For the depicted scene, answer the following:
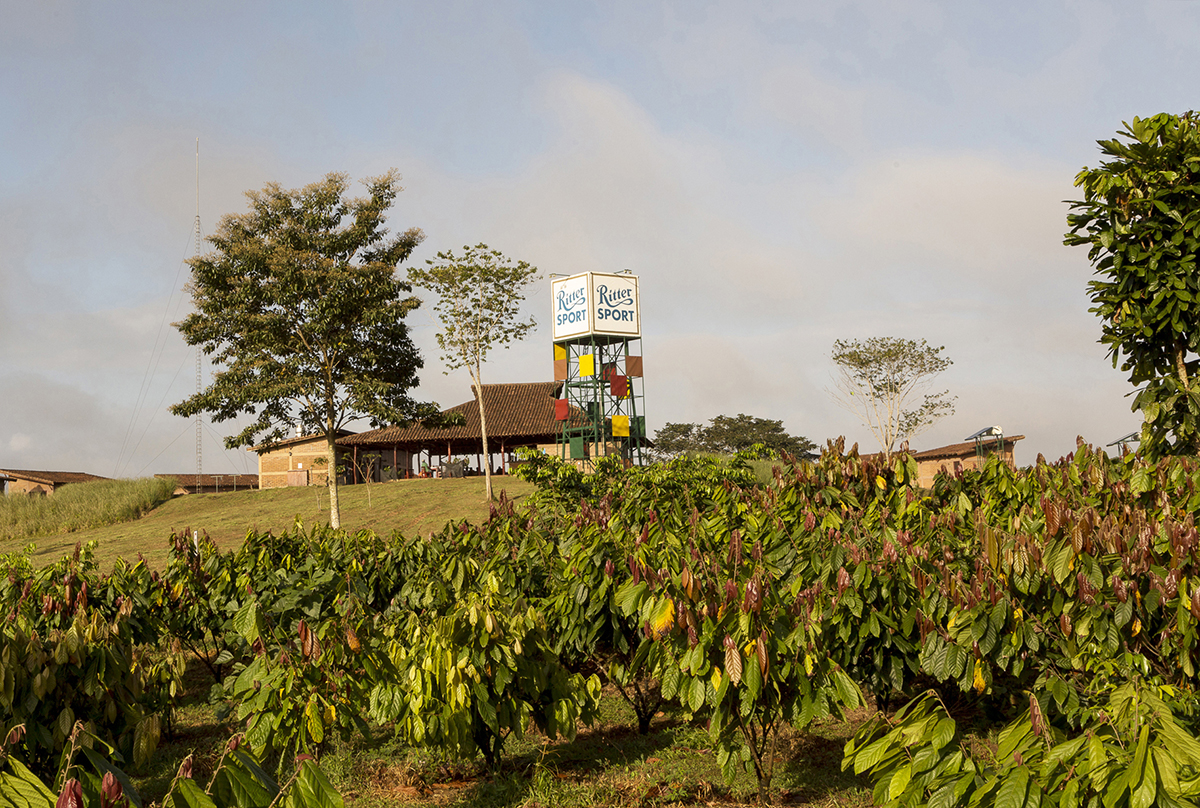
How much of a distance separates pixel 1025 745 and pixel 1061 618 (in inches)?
77.3

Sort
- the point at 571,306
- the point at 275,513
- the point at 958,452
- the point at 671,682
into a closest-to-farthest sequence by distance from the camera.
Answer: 1. the point at 671,682
2. the point at 275,513
3. the point at 571,306
4. the point at 958,452

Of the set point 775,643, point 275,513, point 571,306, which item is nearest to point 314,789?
point 775,643

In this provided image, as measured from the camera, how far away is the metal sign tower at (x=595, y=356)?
34.4 m

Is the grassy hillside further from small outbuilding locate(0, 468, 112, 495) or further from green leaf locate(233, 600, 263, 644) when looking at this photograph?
green leaf locate(233, 600, 263, 644)

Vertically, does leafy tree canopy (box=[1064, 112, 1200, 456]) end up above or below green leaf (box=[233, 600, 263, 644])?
above

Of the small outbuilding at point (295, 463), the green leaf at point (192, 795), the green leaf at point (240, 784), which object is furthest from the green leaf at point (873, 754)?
the small outbuilding at point (295, 463)

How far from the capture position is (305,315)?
2484 centimetres

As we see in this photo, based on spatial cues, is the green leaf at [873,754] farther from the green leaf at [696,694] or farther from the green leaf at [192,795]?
the green leaf at [192,795]

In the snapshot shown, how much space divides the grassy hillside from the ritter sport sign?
6.77 metres

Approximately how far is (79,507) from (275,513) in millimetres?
8225

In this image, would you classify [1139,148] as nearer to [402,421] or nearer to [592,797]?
[592,797]

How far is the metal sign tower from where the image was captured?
34.4m

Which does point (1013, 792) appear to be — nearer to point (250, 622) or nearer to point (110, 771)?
point (110, 771)

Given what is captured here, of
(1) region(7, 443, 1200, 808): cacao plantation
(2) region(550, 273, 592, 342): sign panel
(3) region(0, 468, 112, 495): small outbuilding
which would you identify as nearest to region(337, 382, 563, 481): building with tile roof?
(2) region(550, 273, 592, 342): sign panel
